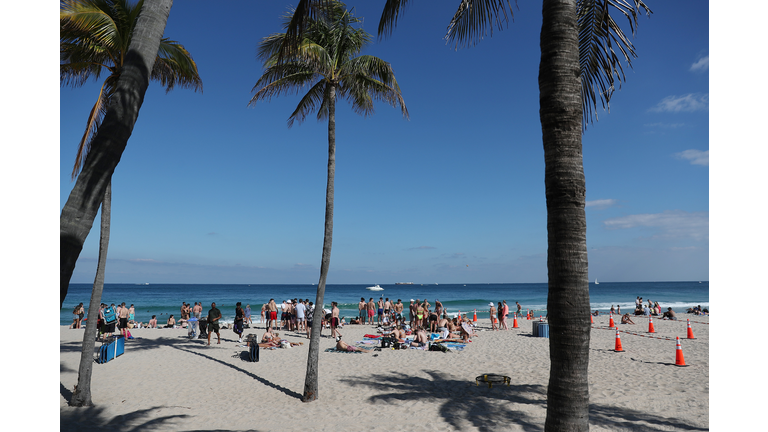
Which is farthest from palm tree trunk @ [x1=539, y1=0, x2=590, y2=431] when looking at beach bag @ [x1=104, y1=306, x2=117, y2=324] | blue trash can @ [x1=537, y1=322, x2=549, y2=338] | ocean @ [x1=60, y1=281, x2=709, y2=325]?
ocean @ [x1=60, y1=281, x2=709, y2=325]

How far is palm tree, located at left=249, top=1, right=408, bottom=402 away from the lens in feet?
31.9

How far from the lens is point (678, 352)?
11922 millimetres

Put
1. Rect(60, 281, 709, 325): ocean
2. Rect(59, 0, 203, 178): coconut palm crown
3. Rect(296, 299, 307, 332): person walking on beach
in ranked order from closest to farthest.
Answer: Rect(59, 0, 203, 178): coconut palm crown → Rect(296, 299, 307, 332): person walking on beach → Rect(60, 281, 709, 325): ocean

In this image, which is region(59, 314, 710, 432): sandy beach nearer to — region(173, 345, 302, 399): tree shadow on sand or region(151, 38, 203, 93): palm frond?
region(173, 345, 302, 399): tree shadow on sand

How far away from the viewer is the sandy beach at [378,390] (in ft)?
25.2

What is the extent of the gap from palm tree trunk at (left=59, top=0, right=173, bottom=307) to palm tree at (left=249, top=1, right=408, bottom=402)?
6428 mm

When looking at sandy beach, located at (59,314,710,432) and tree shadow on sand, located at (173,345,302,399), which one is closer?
sandy beach, located at (59,314,710,432)

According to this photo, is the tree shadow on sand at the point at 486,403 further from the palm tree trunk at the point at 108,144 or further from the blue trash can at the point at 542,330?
the blue trash can at the point at 542,330

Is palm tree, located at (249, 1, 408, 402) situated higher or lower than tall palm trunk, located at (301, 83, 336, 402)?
higher

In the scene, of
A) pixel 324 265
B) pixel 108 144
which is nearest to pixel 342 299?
pixel 324 265

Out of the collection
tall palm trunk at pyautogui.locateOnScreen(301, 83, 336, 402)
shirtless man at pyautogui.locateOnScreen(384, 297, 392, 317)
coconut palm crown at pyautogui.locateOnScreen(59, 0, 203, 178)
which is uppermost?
coconut palm crown at pyautogui.locateOnScreen(59, 0, 203, 178)

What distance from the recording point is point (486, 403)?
8.77 m
